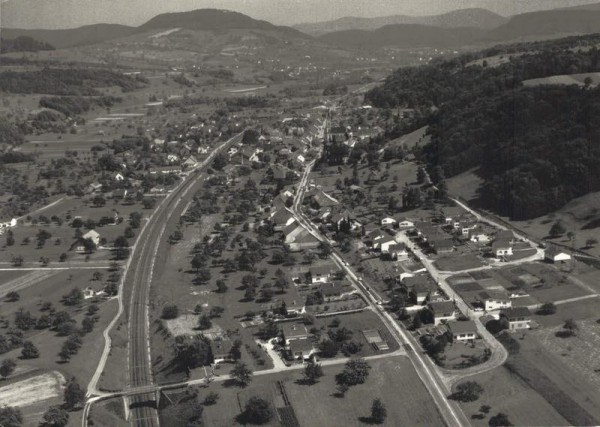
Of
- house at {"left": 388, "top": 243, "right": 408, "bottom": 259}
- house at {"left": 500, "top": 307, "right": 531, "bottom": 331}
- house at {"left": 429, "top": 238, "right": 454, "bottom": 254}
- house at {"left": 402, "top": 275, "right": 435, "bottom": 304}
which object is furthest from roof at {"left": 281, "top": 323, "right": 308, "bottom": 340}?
house at {"left": 429, "top": 238, "right": 454, "bottom": 254}

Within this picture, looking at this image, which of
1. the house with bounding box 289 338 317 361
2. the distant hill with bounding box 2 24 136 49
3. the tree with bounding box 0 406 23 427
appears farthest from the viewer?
the distant hill with bounding box 2 24 136 49

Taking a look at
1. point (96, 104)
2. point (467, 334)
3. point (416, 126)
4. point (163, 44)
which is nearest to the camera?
point (467, 334)

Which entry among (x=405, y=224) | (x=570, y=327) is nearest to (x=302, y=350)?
(x=570, y=327)

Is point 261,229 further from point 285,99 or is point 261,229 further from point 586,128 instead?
point 285,99

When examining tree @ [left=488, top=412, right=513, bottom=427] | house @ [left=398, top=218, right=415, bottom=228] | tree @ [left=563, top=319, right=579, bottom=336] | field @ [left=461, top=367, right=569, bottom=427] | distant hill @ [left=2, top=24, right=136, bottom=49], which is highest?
distant hill @ [left=2, top=24, right=136, bottom=49]

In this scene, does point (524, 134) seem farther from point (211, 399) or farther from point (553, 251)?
point (211, 399)

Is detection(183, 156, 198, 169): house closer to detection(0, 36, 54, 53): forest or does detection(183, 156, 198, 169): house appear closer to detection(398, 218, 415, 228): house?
detection(398, 218, 415, 228): house

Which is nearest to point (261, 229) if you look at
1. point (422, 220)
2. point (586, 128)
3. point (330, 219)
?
point (330, 219)

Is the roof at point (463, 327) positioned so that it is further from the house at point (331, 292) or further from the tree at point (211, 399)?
the tree at point (211, 399)
